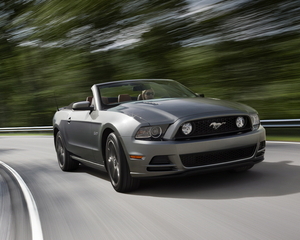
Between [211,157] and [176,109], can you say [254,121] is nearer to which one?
[211,157]

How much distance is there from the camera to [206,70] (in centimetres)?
1652

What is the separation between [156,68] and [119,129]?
585 inches

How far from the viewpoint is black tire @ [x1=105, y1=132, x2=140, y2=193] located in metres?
5.15

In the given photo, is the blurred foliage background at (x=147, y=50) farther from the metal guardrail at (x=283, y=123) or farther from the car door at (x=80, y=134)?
the metal guardrail at (x=283, y=123)

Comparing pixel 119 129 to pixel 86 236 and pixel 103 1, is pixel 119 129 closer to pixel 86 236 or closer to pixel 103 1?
pixel 86 236

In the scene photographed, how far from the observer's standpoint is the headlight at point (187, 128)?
4.82 m

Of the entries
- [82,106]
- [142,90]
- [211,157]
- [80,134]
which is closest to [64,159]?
[80,134]

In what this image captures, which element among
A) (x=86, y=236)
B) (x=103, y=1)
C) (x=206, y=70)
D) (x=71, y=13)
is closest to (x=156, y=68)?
(x=206, y=70)

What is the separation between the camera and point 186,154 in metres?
4.75

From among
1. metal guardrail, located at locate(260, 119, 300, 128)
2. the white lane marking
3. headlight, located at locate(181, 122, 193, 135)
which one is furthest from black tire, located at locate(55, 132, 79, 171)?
metal guardrail, located at locate(260, 119, 300, 128)

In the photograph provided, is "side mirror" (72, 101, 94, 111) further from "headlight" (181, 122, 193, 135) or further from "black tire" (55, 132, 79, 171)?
"headlight" (181, 122, 193, 135)

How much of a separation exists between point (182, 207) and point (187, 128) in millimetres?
882

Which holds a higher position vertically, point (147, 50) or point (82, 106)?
point (147, 50)

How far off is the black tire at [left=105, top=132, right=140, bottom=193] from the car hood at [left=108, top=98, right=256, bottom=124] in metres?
0.40
